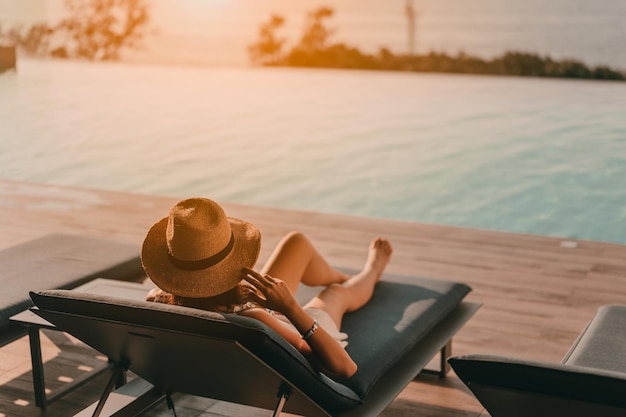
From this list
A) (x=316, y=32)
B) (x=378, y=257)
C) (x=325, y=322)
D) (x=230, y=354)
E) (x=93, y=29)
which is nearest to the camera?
(x=230, y=354)

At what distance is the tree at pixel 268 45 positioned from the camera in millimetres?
12023

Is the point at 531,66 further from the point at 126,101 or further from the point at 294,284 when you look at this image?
the point at 294,284

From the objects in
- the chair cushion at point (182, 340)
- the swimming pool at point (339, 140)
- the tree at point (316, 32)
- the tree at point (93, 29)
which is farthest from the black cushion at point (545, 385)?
the tree at point (93, 29)

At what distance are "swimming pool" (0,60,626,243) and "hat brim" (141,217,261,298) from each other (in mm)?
7242

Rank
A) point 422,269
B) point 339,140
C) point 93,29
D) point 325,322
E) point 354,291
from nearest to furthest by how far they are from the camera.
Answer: point 325,322 → point 354,291 → point 422,269 → point 339,140 → point 93,29

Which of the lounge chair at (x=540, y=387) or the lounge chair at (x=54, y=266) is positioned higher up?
the lounge chair at (x=540, y=387)

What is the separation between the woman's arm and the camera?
2.21 m

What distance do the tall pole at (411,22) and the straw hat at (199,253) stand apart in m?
9.36

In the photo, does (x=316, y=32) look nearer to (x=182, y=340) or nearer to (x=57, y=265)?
(x=57, y=265)

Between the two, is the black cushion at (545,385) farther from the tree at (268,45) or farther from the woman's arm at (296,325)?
the tree at (268,45)

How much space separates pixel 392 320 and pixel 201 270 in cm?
97

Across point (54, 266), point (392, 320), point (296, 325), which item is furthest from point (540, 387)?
point (54, 266)

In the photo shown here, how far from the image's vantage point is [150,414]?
3.01 meters

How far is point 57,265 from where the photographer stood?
355 centimetres
